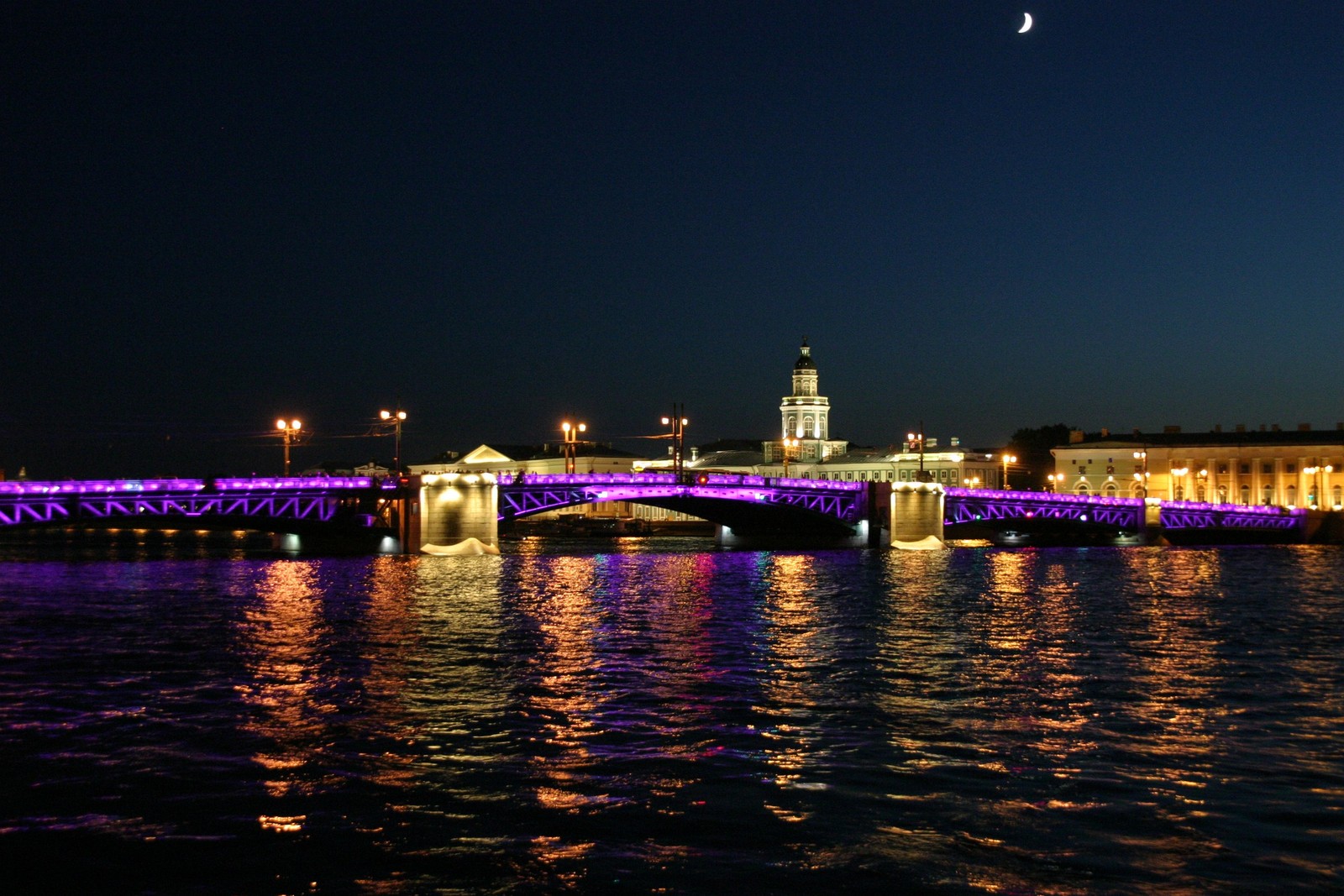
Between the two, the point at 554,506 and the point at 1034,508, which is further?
the point at 1034,508

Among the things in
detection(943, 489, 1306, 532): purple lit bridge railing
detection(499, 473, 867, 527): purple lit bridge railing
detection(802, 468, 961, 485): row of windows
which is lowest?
detection(943, 489, 1306, 532): purple lit bridge railing

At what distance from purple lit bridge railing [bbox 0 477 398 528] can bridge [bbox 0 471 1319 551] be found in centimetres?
7

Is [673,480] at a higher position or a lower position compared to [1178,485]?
higher

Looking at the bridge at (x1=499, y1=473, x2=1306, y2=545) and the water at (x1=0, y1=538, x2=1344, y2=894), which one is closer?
the water at (x1=0, y1=538, x2=1344, y2=894)

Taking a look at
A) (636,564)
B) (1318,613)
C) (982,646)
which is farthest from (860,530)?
(982,646)

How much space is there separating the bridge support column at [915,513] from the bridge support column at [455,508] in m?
25.5

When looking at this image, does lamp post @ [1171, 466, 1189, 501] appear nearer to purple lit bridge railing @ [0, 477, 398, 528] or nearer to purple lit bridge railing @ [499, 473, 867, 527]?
purple lit bridge railing @ [499, 473, 867, 527]

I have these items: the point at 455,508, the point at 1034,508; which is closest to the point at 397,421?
the point at 455,508

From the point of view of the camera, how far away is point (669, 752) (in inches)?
717

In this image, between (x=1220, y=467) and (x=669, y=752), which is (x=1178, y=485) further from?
(x=669, y=752)

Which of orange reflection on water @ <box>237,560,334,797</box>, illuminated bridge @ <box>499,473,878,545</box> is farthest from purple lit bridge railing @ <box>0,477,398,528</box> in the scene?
orange reflection on water @ <box>237,560,334,797</box>

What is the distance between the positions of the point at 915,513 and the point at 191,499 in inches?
1660

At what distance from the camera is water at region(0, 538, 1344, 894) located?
1304 centimetres

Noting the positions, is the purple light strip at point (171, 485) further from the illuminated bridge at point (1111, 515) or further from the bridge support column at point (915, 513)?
the illuminated bridge at point (1111, 515)
